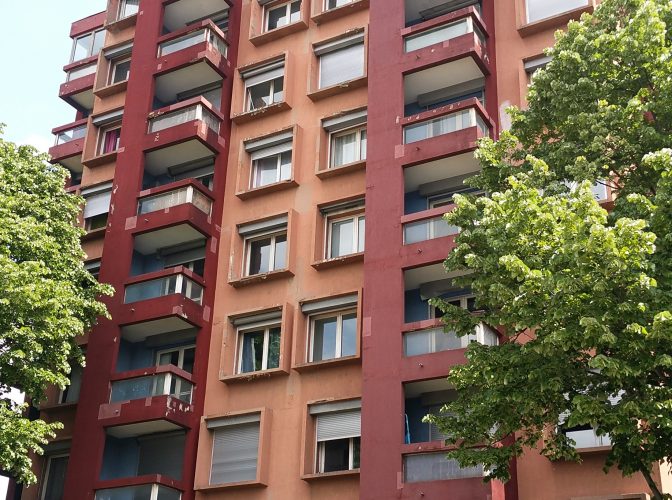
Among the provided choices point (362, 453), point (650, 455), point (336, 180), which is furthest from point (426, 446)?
point (336, 180)

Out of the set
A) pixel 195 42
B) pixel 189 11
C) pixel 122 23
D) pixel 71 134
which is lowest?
pixel 71 134

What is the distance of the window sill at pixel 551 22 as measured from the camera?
25.4 meters

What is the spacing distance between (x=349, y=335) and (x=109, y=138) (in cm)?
1327

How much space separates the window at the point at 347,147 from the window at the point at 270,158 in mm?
1387

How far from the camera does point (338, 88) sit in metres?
28.2

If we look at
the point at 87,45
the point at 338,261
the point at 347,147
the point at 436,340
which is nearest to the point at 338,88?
the point at 347,147

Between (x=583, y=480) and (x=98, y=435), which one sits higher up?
(x=98, y=435)

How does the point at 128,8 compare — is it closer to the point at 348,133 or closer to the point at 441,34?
the point at 348,133

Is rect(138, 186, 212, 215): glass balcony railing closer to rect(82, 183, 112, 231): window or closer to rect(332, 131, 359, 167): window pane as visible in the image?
rect(82, 183, 112, 231): window

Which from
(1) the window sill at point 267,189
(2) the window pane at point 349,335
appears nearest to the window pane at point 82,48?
(1) the window sill at point 267,189

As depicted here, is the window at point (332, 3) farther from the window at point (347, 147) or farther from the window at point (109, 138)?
the window at point (109, 138)

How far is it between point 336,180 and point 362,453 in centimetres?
858

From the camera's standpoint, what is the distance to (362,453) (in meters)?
21.7

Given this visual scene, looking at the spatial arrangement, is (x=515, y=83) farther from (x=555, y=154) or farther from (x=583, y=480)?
(x=583, y=480)
